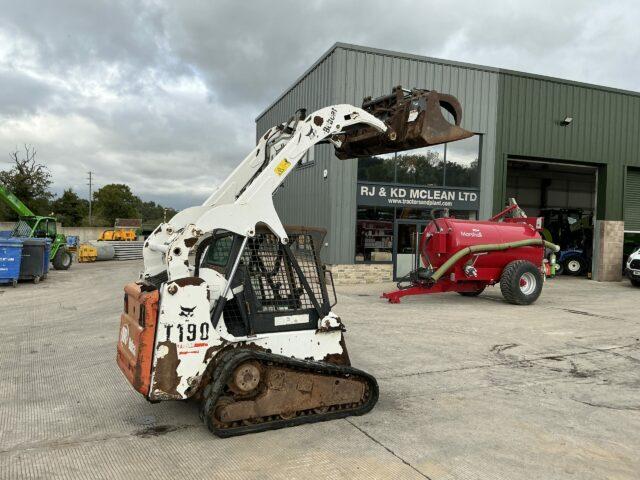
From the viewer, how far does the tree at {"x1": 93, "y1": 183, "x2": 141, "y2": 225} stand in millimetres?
71000

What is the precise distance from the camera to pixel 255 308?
181 inches

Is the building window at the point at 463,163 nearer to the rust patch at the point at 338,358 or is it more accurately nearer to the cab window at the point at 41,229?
the rust patch at the point at 338,358

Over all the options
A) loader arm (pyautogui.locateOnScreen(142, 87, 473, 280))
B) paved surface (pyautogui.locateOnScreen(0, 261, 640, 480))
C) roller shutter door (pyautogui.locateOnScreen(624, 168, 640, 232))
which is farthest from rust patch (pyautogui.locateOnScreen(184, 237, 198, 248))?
roller shutter door (pyautogui.locateOnScreen(624, 168, 640, 232))

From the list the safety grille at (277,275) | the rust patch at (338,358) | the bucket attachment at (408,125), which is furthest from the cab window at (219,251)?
the bucket attachment at (408,125)

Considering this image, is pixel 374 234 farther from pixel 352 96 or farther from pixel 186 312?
pixel 186 312

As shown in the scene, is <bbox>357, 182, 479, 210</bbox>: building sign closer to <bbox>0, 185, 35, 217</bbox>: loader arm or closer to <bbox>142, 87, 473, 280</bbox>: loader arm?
<bbox>142, 87, 473, 280</bbox>: loader arm

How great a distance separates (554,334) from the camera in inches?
348

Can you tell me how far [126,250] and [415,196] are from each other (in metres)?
18.3

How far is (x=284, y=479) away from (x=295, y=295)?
1.69m

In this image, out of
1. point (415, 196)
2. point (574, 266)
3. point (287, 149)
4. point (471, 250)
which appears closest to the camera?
point (287, 149)

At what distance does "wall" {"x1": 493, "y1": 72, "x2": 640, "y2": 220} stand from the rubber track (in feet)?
49.0

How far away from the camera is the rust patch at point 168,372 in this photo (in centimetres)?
404

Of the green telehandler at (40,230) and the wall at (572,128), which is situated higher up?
the wall at (572,128)

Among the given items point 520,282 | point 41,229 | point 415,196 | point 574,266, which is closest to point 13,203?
point 41,229
